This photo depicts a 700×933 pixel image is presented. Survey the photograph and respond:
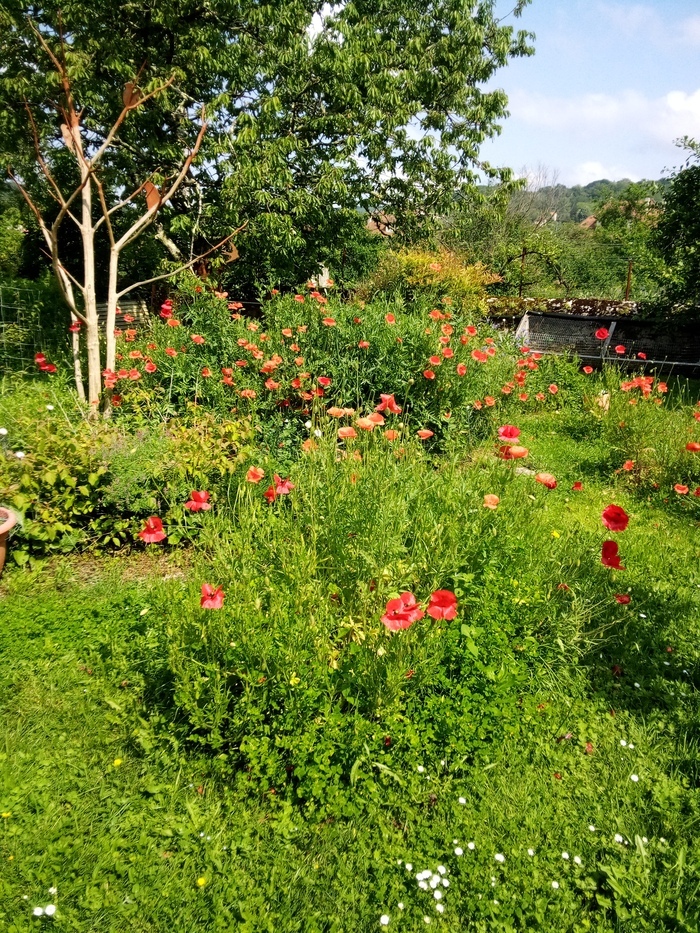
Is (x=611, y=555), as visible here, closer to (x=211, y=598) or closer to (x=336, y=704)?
(x=336, y=704)

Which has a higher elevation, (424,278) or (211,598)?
(424,278)

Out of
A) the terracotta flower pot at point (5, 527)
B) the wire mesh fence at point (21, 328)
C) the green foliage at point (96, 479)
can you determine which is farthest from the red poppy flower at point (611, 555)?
the wire mesh fence at point (21, 328)

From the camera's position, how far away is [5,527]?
2922 millimetres

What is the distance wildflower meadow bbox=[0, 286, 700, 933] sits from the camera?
1.71 metres

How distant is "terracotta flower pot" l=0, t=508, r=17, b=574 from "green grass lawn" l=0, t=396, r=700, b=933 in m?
0.27

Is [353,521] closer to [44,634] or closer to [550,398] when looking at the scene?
[44,634]

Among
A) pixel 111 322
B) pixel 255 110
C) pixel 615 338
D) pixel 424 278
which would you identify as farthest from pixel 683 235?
pixel 111 322

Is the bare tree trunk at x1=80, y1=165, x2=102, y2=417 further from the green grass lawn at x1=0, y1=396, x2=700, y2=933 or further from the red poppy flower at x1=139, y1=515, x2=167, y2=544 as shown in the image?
the red poppy flower at x1=139, y1=515, x2=167, y2=544

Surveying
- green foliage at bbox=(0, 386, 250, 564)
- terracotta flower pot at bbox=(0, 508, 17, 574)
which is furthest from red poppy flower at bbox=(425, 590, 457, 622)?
terracotta flower pot at bbox=(0, 508, 17, 574)

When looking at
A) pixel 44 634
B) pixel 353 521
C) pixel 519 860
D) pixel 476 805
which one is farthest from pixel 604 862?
pixel 44 634

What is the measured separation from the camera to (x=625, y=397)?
18.2 ft

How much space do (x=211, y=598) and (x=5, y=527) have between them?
1.66 metres

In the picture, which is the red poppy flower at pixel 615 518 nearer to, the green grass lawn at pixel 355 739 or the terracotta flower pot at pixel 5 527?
the green grass lawn at pixel 355 739

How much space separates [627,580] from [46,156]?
8.51m
